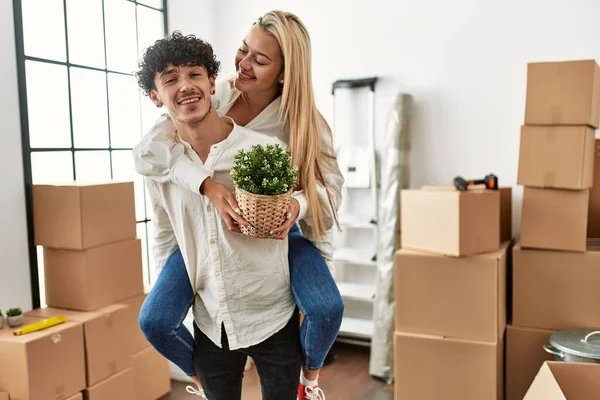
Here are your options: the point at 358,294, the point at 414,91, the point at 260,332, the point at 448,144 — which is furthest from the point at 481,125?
the point at 260,332

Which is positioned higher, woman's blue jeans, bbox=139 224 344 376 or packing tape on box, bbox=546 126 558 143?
packing tape on box, bbox=546 126 558 143

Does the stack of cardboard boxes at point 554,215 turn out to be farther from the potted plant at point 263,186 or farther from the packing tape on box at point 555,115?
the potted plant at point 263,186

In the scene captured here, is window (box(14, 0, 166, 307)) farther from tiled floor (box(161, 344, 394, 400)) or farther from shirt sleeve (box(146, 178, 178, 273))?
shirt sleeve (box(146, 178, 178, 273))

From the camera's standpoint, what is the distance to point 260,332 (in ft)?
4.36

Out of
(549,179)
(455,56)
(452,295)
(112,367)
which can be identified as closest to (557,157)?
(549,179)

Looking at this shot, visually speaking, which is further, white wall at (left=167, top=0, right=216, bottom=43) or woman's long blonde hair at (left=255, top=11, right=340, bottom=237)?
white wall at (left=167, top=0, right=216, bottom=43)

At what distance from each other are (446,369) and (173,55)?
1949 mm

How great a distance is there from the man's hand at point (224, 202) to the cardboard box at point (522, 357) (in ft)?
6.20

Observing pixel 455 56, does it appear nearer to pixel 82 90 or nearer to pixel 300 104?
pixel 82 90

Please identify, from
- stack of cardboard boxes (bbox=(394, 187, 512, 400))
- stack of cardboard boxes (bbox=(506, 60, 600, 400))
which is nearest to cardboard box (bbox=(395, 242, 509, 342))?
stack of cardboard boxes (bbox=(394, 187, 512, 400))

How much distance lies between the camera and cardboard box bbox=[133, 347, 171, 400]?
2789 millimetres

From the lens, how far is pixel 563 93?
2.38m

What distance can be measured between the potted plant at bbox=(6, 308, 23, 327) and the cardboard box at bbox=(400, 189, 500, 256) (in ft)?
5.64

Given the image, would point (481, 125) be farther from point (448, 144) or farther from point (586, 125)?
point (586, 125)
